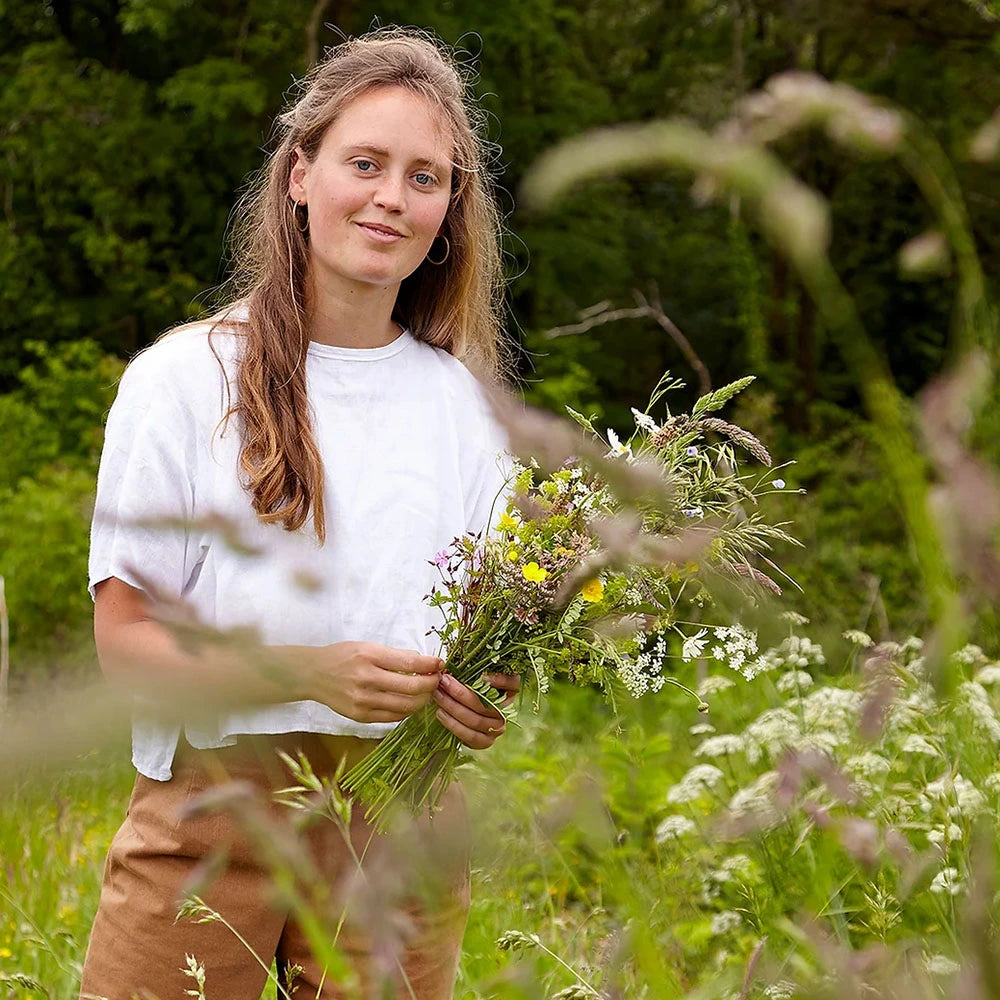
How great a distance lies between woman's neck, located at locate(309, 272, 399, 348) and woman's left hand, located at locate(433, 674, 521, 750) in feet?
2.01

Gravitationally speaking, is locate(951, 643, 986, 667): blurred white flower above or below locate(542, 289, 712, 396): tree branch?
above

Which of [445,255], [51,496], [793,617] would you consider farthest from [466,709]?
[51,496]

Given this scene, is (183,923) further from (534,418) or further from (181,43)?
(181,43)

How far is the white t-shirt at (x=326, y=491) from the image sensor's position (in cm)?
181

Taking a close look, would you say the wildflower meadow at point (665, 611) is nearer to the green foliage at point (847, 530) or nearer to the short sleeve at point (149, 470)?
the green foliage at point (847, 530)

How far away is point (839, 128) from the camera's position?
0.51 m

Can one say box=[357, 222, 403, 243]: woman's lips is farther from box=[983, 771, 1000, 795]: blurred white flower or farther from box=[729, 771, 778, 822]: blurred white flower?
box=[983, 771, 1000, 795]: blurred white flower

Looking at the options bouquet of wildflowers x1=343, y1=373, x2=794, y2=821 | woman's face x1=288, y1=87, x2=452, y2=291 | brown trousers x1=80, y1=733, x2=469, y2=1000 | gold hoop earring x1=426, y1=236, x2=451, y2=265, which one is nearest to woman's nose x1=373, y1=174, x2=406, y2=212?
woman's face x1=288, y1=87, x2=452, y2=291

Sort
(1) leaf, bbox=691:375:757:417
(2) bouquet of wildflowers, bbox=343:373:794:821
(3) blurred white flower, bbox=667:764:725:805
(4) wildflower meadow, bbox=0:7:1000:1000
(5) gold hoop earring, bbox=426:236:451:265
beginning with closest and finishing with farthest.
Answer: (4) wildflower meadow, bbox=0:7:1000:1000 → (1) leaf, bbox=691:375:757:417 → (2) bouquet of wildflowers, bbox=343:373:794:821 → (5) gold hoop earring, bbox=426:236:451:265 → (3) blurred white flower, bbox=667:764:725:805

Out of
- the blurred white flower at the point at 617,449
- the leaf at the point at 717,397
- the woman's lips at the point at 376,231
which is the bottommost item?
the blurred white flower at the point at 617,449

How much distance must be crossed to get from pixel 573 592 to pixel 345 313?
77 centimetres

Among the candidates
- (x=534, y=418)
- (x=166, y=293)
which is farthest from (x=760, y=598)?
(x=166, y=293)

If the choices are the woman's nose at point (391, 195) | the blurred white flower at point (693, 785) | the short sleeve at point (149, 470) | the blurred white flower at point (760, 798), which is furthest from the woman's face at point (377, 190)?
the blurred white flower at point (693, 785)

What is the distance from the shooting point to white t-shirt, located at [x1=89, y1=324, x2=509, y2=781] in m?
1.81
